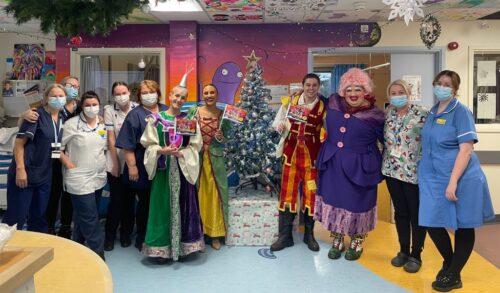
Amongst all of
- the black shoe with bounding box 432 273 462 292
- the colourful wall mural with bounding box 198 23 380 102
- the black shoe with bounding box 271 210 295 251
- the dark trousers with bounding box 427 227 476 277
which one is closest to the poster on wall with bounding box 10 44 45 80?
the colourful wall mural with bounding box 198 23 380 102

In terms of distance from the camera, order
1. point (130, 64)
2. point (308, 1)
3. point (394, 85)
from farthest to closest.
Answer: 1. point (130, 64)
2. point (308, 1)
3. point (394, 85)

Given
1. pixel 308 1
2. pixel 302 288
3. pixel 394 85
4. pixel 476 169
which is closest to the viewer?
pixel 476 169

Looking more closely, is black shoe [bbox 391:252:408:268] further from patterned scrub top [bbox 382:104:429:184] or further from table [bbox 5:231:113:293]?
table [bbox 5:231:113:293]

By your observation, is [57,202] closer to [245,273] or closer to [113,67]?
[245,273]

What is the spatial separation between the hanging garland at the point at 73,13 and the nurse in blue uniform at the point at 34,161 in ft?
6.26

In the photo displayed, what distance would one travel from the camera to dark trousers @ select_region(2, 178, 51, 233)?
3.05m

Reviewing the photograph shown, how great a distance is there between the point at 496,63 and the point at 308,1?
2604 mm

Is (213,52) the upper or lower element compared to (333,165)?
upper

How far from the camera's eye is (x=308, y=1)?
13.2ft

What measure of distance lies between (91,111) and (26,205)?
81 cm

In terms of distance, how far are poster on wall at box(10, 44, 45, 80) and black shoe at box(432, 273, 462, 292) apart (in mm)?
5276

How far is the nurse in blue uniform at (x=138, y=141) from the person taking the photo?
3.35 meters

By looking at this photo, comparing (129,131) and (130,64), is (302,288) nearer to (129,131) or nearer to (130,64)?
(129,131)

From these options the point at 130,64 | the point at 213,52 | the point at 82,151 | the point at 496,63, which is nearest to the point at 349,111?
the point at 82,151
